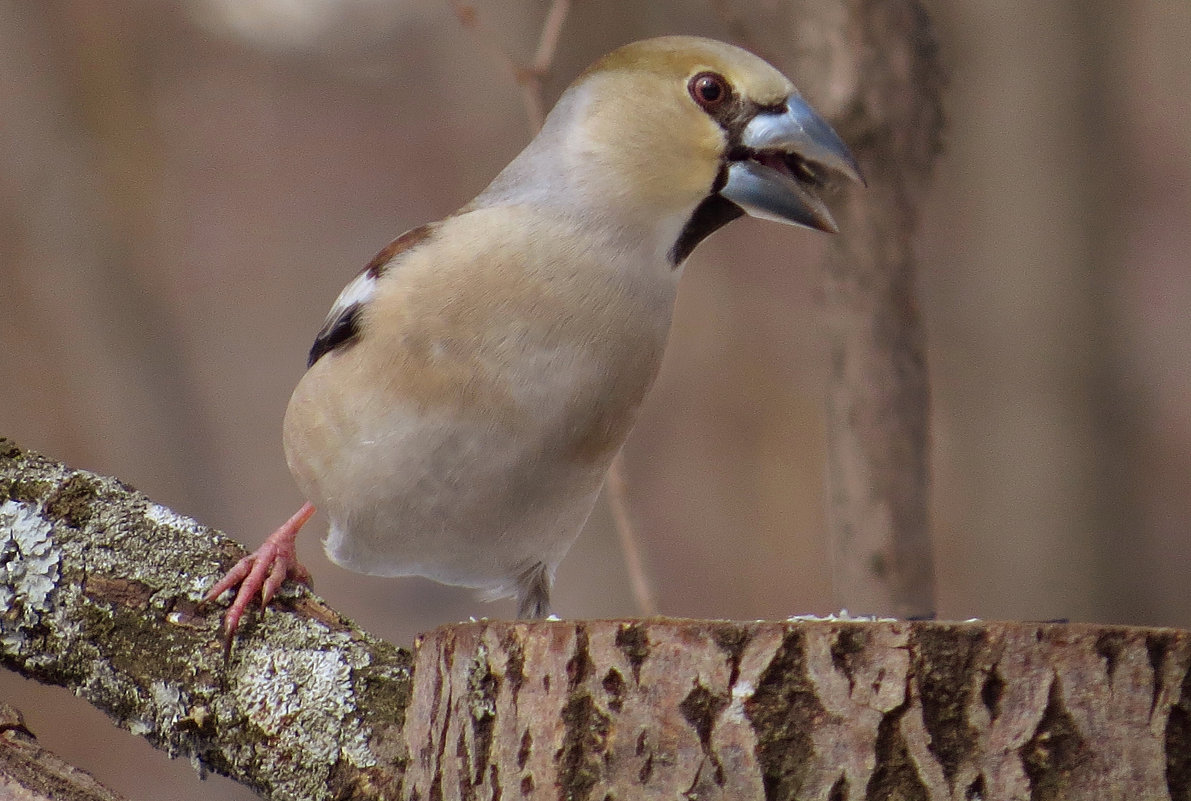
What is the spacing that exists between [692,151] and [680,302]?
3738 millimetres

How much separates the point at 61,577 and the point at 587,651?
841 millimetres

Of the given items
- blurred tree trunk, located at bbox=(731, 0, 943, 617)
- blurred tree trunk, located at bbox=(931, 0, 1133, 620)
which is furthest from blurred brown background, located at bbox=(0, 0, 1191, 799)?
blurred tree trunk, located at bbox=(731, 0, 943, 617)

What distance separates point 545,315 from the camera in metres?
1.95

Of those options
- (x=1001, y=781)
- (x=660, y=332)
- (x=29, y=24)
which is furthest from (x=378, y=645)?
(x=29, y=24)

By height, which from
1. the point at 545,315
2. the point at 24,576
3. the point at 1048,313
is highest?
the point at 1048,313

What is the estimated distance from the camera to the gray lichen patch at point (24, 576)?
69.1 inches

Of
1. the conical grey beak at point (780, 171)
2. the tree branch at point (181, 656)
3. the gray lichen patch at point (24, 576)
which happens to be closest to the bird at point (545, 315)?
the conical grey beak at point (780, 171)

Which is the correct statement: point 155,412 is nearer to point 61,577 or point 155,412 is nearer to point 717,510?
point 717,510

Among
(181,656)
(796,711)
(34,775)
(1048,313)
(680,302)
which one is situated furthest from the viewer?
(680,302)

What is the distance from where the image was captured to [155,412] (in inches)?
211

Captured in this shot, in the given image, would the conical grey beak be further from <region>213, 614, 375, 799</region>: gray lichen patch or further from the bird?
<region>213, 614, 375, 799</region>: gray lichen patch

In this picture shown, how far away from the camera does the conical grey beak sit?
1.96m

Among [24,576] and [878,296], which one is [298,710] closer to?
[24,576]

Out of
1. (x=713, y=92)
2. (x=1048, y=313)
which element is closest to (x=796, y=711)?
(x=713, y=92)
